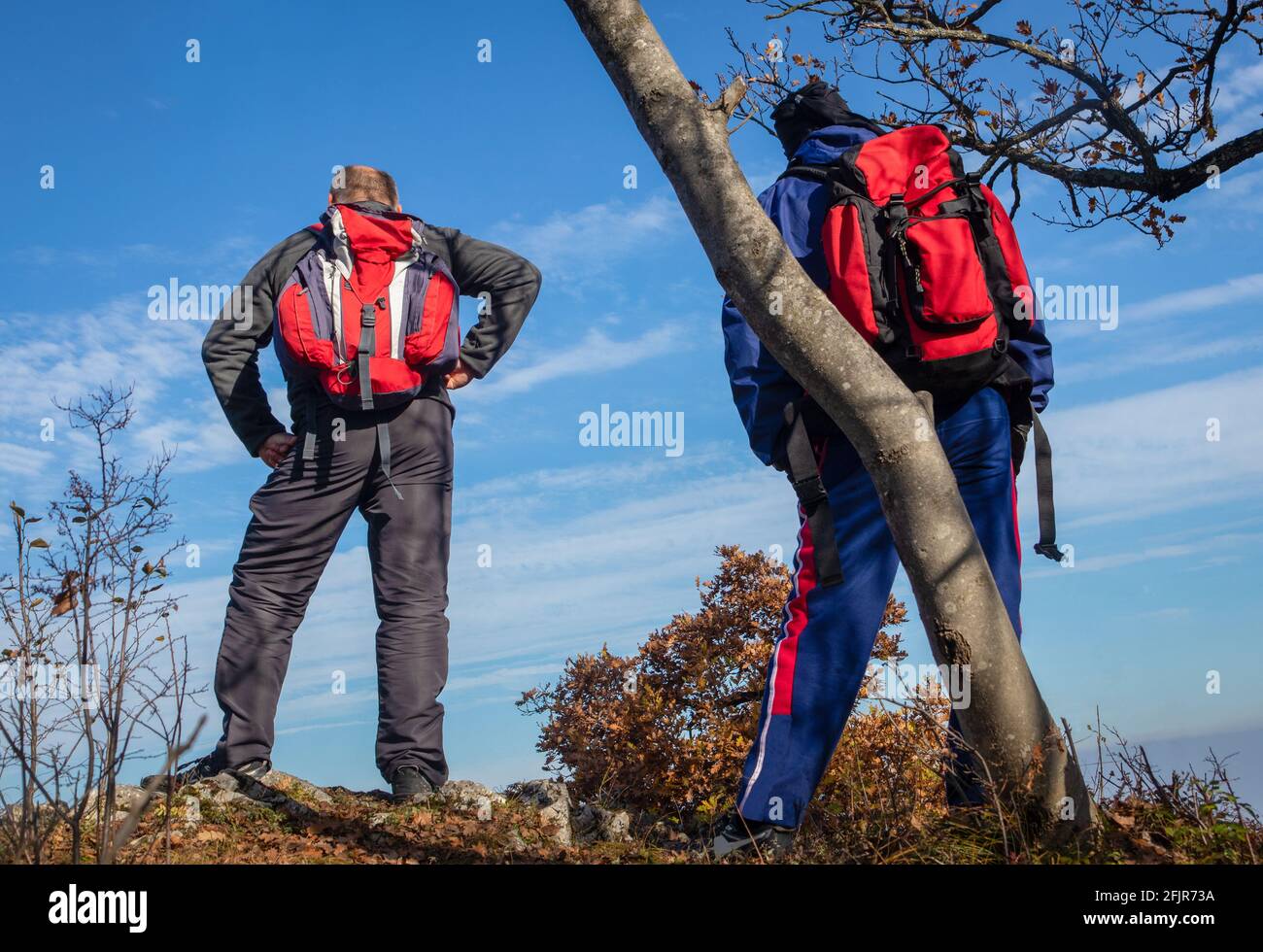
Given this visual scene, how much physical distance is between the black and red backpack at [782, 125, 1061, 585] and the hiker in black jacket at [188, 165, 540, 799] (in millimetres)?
2461

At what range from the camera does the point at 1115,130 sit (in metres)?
6.47

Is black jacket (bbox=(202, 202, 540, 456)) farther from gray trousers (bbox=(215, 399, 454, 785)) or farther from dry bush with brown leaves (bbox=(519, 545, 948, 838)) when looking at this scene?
dry bush with brown leaves (bbox=(519, 545, 948, 838))

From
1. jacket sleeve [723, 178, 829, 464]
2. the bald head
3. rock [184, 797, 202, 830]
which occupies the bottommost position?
rock [184, 797, 202, 830]

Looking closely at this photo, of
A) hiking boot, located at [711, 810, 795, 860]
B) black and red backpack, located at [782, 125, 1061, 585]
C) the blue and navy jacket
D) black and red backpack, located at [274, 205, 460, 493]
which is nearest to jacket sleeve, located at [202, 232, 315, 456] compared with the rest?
black and red backpack, located at [274, 205, 460, 493]

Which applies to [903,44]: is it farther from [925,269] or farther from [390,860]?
[390,860]

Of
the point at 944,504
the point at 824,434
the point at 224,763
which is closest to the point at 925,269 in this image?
the point at 824,434

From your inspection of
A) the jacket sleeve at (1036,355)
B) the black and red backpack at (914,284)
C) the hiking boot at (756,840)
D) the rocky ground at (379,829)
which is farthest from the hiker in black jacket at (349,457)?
the jacket sleeve at (1036,355)

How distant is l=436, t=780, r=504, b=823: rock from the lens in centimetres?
547

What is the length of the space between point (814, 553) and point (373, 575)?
9.27ft

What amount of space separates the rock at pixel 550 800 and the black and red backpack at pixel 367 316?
2.12 meters

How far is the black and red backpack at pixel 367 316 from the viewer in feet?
17.8

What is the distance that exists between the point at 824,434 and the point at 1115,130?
386cm
